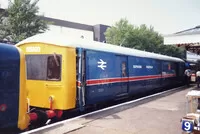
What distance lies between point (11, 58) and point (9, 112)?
111 cm

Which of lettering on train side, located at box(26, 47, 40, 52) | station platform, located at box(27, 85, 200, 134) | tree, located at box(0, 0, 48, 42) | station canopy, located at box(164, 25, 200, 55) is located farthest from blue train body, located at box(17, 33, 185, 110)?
tree, located at box(0, 0, 48, 42)

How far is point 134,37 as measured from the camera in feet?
130

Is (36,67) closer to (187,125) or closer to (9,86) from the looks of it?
(9,86)

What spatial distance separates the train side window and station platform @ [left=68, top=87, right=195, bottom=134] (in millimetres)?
1725

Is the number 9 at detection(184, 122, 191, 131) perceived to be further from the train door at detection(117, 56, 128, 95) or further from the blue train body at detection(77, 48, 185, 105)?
the train door at detection(117, 56, 128, 95)

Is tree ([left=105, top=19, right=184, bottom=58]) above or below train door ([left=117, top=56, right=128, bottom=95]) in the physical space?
above

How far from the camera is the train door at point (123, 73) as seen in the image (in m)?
12.2

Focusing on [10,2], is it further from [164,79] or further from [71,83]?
[71,83]

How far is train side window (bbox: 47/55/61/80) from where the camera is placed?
28.3 feet

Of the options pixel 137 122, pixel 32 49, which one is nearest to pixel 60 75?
pixel 32 49

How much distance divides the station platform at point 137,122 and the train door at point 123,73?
185 centimetres

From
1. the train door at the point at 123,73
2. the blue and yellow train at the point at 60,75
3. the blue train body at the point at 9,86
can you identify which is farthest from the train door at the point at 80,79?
the blue train body at the point at 9,86

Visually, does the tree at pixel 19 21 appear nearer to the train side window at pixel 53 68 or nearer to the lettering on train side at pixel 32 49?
the lettering on train side at pixel 32 49

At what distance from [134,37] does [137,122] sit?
1272 inches
